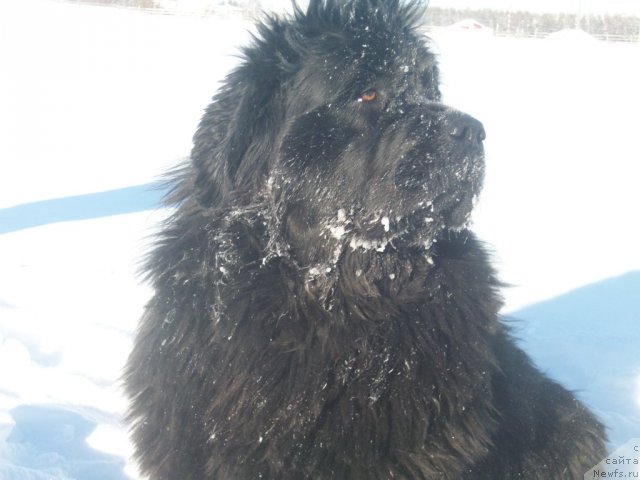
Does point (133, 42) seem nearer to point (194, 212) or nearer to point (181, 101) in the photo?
point (181, 101)

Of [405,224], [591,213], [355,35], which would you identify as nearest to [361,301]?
[405,224]

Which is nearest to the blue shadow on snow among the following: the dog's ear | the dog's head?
the dog's head

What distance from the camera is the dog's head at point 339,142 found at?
2.78m

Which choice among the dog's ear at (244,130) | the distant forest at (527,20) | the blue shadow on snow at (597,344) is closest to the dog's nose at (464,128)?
the dog's ear at (244,130)

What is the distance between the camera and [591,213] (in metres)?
8.59

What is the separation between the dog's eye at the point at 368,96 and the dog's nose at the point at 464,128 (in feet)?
1.21

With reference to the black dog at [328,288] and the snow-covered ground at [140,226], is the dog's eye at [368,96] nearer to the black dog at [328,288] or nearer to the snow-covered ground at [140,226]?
the black dog at [328,288]

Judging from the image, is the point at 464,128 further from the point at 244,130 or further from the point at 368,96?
the point at 244,130

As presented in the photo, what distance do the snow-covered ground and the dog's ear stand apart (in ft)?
1.18

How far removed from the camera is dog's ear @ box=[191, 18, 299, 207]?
2.92 metres

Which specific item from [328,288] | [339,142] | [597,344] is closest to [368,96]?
[339,142]

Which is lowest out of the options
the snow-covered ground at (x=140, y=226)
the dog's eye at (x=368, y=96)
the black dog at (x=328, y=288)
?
the snow-covered ground at (x=140, y=226)

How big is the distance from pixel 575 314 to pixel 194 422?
3908mm

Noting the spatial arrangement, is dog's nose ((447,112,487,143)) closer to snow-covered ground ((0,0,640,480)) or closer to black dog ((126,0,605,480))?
black dog ((126,0,605,480))
